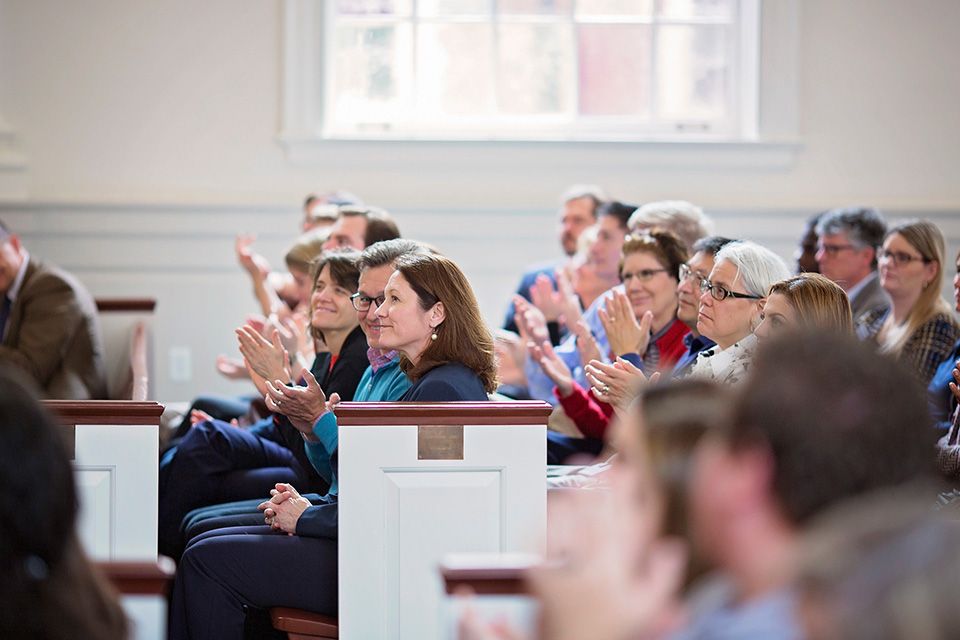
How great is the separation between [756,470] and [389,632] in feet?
4.25

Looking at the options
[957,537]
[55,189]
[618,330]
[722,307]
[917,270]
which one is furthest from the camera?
[55,189]

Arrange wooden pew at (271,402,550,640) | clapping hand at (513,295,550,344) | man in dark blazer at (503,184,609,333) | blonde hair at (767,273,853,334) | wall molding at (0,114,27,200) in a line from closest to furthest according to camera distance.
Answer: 1. wooden pew at (271,402,550,640)
2. blonde hair at (767,273,853,334)
3. clapping hand at (513,295,550,344)
4. man in dark blazer at (503,184,609,333)
5. wall molding at (0,114,27,200)

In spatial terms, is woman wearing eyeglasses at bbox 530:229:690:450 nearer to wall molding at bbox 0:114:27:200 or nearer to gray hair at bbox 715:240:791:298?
gray hair at bbox 715:240:791:298

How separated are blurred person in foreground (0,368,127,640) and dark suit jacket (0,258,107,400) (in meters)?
2.83

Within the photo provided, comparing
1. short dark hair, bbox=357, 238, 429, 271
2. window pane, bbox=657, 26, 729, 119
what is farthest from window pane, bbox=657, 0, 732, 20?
short dark hair, bbox=357, 238, 429, 271

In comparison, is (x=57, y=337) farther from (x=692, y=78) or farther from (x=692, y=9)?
(x=692, y=9)

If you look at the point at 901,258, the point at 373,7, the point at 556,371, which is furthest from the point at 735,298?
the point at 373,7

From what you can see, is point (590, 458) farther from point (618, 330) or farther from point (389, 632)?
point (389, 632)

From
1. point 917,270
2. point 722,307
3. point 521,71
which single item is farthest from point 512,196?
point 722,307

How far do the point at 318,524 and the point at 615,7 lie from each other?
3.53 m

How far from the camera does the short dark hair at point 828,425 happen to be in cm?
102

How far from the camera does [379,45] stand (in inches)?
197

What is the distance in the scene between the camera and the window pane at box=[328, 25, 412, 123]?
4977 millimetres

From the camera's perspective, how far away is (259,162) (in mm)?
4832
